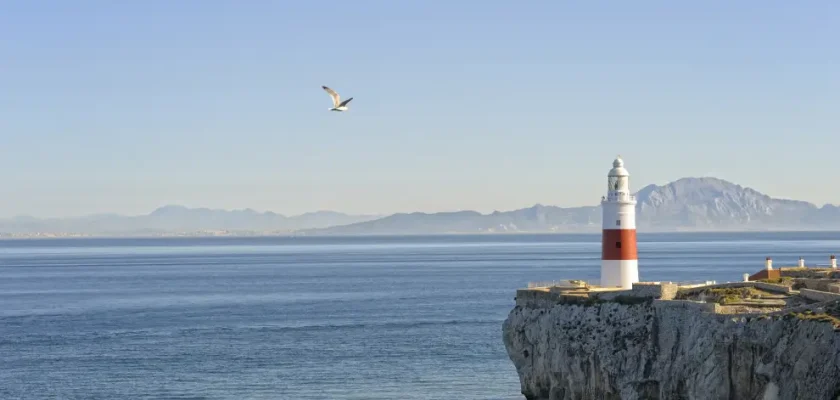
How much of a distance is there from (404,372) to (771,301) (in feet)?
73.8

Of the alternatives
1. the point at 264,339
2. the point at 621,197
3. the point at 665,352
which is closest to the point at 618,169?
the point at 621,197

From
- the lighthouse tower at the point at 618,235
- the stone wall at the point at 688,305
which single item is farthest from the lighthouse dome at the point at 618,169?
the stone wall at the point at 688,305

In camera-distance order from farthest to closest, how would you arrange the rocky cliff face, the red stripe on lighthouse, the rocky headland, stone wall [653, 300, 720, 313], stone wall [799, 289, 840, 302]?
the red stripe on lighthouse
stone wall [653, 300, 720, 313]
stone wall [799, 289, 840, 302]
the rocky headland
the rocky cliff face

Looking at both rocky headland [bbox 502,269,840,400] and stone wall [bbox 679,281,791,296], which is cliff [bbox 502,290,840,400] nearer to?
rocky headland [bbox 502,269,840,400]

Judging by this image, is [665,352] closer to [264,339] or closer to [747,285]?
[747,285]

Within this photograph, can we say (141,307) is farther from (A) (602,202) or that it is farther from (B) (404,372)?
(A) (602,202)

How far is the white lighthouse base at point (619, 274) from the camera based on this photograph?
5034 cm

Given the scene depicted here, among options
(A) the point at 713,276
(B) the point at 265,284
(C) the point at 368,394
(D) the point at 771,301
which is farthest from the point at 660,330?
(B) the point at 265,284

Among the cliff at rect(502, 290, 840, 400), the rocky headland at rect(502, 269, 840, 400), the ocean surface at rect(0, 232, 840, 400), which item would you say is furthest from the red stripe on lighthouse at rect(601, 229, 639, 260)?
the ocean surface at rect(0, 232, 840, 400)

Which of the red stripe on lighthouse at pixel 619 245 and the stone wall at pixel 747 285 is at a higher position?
the red stripe on lighthouse at pixel 619 245

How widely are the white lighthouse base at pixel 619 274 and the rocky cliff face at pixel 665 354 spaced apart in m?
4.18

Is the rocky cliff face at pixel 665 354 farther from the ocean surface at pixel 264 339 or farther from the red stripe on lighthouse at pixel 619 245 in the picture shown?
the ocean surface at pixel 264 339

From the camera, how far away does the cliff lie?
32.3m

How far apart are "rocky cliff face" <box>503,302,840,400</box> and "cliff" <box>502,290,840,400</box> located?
3 cm
